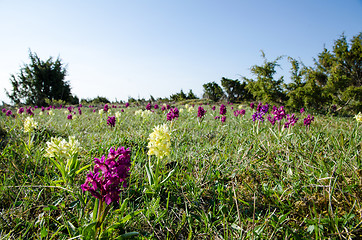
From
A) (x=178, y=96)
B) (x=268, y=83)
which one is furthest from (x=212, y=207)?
(x=178, y=96)

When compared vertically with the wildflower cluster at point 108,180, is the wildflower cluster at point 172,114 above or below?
above

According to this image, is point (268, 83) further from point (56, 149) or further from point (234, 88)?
point (234, 88)

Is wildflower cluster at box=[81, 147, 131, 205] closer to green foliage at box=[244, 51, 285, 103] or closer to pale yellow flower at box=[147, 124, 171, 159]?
pale yellow flower at box=[147, 124, 171, 159]

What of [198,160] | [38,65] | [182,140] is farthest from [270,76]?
[38,65]

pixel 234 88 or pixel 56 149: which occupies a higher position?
pixel 234 88

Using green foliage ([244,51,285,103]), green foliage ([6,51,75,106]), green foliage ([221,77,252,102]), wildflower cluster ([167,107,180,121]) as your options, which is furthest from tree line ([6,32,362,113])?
green foliage ([6,51,75,106])

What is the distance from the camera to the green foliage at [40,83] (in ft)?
94.2

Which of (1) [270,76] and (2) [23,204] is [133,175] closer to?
(2) [23,204]

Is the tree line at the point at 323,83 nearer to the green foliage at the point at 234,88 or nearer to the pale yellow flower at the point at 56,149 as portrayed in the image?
the pale yellow flower at the point at 56,149

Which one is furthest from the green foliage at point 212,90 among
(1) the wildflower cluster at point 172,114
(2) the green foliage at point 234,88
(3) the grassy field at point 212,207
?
(3) the grassy field at point 212,207

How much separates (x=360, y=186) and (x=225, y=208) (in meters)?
1.16

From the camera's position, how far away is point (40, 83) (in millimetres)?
29000

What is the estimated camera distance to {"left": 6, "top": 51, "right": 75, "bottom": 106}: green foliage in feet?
94.2

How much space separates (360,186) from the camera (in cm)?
159
